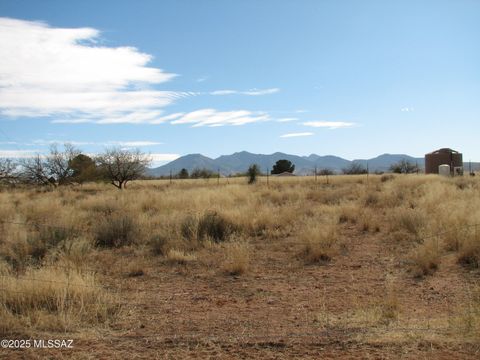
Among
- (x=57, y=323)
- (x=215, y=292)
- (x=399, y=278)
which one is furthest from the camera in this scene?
(x=399, y=278)

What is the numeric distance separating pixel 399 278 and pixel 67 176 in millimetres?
40910

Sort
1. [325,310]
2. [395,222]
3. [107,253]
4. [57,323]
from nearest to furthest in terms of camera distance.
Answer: [57,323], [325,310], [107,253], [395,222]

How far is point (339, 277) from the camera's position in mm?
9203

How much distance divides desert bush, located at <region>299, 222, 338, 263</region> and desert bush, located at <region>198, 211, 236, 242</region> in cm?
247

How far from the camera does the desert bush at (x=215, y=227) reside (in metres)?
13.3

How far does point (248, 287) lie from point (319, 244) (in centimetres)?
321

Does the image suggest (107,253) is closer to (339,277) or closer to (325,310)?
(339,277)

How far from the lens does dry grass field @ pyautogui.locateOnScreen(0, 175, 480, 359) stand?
5.56 meters

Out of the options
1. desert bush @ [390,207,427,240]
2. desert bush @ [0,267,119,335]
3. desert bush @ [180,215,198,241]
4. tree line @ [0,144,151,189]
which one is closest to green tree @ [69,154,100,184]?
tree line @ [0,144,151,189]

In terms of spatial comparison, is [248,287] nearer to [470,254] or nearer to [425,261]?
[425,261]

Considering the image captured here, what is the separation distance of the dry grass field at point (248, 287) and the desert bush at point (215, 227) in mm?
43

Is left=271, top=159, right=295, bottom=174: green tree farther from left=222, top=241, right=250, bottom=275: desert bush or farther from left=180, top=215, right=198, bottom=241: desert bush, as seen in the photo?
left=222, top=241, right=250, bottom=275: desert bush

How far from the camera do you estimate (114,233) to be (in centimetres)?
1320

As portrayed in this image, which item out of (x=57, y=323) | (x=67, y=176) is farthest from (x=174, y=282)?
(x=67, y=176)
